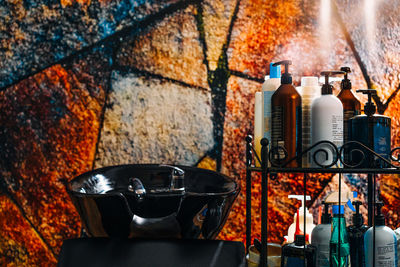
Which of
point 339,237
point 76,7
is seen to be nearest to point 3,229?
point 76,7

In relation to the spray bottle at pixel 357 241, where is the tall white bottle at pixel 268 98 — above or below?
above

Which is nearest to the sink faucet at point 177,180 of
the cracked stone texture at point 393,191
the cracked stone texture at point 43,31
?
the cracked stone texture at point 43,31

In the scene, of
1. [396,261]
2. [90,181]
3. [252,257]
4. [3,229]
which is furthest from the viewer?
[3,229]

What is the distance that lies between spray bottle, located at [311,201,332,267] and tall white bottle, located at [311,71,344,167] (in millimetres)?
245

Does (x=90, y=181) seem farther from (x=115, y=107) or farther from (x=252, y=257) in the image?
(x=252, y=257)

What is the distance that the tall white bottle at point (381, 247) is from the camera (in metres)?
1.22

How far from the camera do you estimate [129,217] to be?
4.15ft

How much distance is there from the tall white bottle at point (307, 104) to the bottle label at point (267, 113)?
0.11m

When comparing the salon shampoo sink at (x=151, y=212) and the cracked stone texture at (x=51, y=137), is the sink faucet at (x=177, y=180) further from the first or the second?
the cracked stone texture at (x=51, y=137)

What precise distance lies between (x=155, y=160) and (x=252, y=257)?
65cm

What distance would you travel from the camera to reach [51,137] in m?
1.78

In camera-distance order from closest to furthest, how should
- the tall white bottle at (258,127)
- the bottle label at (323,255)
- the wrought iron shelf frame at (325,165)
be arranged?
the wrought iron shelf frame at (325,165) → the bottle label at (323,255) → the tall white bottle at (258,127)

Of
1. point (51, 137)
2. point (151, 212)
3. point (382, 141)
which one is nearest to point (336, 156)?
point (382, 141)

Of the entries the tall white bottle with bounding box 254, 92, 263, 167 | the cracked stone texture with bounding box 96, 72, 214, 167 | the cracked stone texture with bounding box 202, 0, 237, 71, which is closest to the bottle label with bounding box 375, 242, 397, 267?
the tall white bottle with bounding box 254, 92, 263, 167
